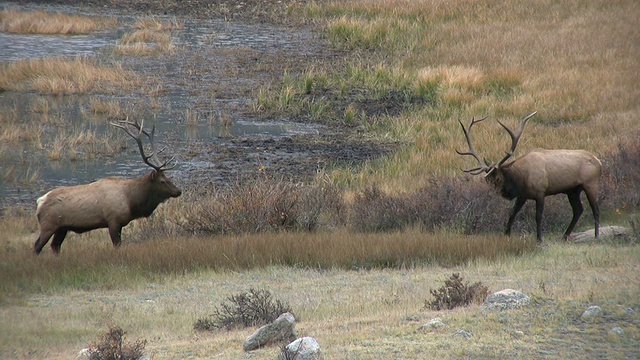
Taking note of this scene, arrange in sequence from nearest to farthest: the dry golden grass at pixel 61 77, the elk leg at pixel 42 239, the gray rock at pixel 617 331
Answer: the gray rock at pixel 617 331 < the elk leg at pixel 42 239 < the dry golden grass at pixel 61 77

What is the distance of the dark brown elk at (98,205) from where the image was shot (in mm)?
13594

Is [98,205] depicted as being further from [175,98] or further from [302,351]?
[175,98]

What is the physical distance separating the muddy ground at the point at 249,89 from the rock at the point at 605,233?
6764 mm

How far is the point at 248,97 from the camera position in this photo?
2680 centimetres

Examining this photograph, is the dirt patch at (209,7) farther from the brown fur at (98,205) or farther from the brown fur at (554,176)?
the brown fur at (554,176)

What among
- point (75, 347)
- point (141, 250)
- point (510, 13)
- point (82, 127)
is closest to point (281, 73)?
point (82, 127)

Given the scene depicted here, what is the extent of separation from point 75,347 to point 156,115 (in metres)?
15.8

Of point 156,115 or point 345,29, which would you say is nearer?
point 156,115

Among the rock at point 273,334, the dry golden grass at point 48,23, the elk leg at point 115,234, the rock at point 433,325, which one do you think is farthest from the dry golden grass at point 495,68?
the rock at point 273,334

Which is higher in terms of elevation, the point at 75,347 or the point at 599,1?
the point at 599,1

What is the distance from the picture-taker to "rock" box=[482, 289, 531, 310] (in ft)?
29.5

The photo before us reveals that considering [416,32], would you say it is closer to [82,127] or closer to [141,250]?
[82,127]

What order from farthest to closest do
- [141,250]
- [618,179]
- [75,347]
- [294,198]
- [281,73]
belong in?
[281,73], [618,179], [294,198], [141,250], [75,347]

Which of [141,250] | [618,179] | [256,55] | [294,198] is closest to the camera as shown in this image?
[141,250]
